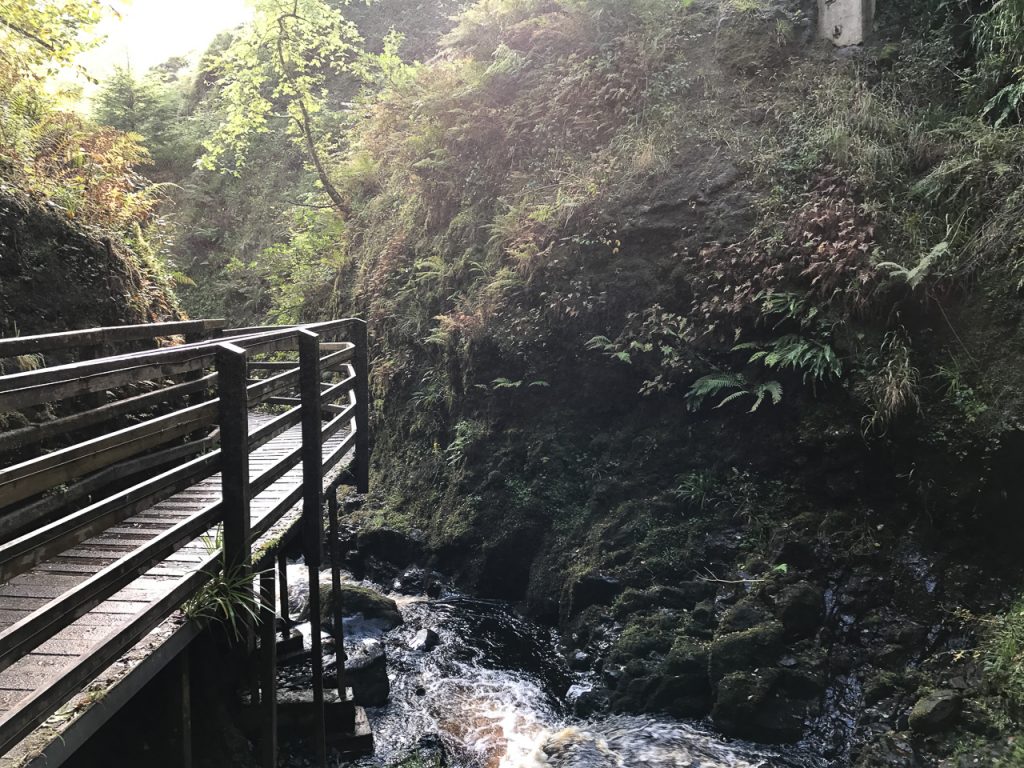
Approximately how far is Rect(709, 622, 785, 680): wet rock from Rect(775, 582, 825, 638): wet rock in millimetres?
133

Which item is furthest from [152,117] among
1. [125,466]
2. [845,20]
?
[125,466]

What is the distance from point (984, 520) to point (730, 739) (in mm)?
3205

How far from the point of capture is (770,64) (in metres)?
11.3

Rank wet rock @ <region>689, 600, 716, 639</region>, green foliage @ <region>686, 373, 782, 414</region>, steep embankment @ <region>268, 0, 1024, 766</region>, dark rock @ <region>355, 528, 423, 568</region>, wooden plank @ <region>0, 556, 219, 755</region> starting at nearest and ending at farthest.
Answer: wooden plank @ <region>0, 556, 219, 755</region>
steep embankment @ <region>268, 0, 1024, 766</region>
wet rock @ <region>689, 600, 716, 639</region>
green foliage @ <region>686, 373, 782, 414</region>
dark rock @ <region>355, 528, 423, 568</region>

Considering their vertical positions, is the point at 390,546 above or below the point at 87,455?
below

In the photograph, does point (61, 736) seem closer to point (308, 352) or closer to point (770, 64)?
point (308, 352)

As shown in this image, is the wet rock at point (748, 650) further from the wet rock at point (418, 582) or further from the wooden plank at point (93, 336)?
the wooden plank at point (93, 336)

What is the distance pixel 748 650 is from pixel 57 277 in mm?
7742

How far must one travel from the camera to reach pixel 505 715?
7.33 meters

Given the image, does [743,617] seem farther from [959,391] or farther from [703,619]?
[959,391]

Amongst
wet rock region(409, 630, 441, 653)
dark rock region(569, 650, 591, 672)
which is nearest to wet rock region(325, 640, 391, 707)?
wet rock region(409, 630, 441, 653)

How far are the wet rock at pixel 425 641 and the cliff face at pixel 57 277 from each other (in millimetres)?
5076

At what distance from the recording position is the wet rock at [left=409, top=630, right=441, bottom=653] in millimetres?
8570

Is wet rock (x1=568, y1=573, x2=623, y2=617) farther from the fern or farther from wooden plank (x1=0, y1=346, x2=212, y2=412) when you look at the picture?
wooden plank (x1=0, y1=346, x2=212, y2=412)
